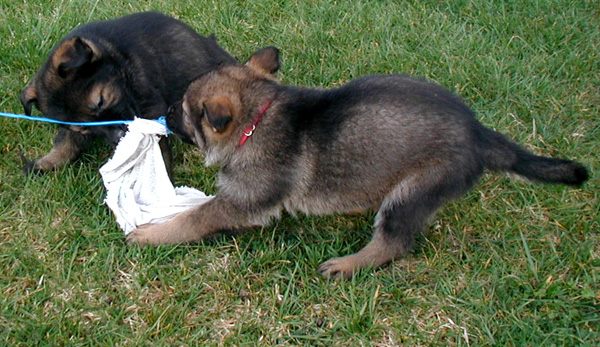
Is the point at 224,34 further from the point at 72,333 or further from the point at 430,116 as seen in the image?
the point at 72,333

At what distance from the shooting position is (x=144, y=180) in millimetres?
4035

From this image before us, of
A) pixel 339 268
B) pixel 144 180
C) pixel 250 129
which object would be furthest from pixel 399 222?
pixel 144 180

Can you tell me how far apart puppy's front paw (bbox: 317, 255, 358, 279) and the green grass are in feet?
0.20

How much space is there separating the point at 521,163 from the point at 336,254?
121cm

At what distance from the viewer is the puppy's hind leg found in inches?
135

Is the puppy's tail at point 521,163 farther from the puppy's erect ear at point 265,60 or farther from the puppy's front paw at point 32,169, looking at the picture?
the puppy's front paw at point 32,169

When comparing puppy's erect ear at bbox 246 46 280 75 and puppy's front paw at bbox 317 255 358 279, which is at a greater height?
puppy's erect ear at bbox 246 46 280 75

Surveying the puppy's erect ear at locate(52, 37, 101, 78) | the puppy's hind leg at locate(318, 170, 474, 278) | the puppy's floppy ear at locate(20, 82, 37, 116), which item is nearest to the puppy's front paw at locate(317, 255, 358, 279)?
the puppy's hind leg at locate(318, 170, 474, 278)

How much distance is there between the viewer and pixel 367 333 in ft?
10.7

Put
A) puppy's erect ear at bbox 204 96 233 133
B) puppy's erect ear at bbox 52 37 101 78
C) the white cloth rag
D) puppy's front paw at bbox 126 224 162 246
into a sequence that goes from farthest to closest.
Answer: the white cloth rag, puppy's erect ear at bbox 52 37 101 78, puppy's front paw at bbox 126 224 162 246, puppy's erect ear at bbox 204 96 233 133

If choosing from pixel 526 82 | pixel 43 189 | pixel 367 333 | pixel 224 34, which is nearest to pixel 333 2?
pixel 224 34

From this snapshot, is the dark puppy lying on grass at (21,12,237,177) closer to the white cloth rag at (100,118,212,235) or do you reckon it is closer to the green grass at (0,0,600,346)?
the white cloth rag at (100,118,212,235)

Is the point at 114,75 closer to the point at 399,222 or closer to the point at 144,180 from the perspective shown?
the point at 144,180

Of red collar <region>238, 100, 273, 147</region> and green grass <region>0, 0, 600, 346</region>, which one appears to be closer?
green grass <region>0, 0, 600, 346</region>
